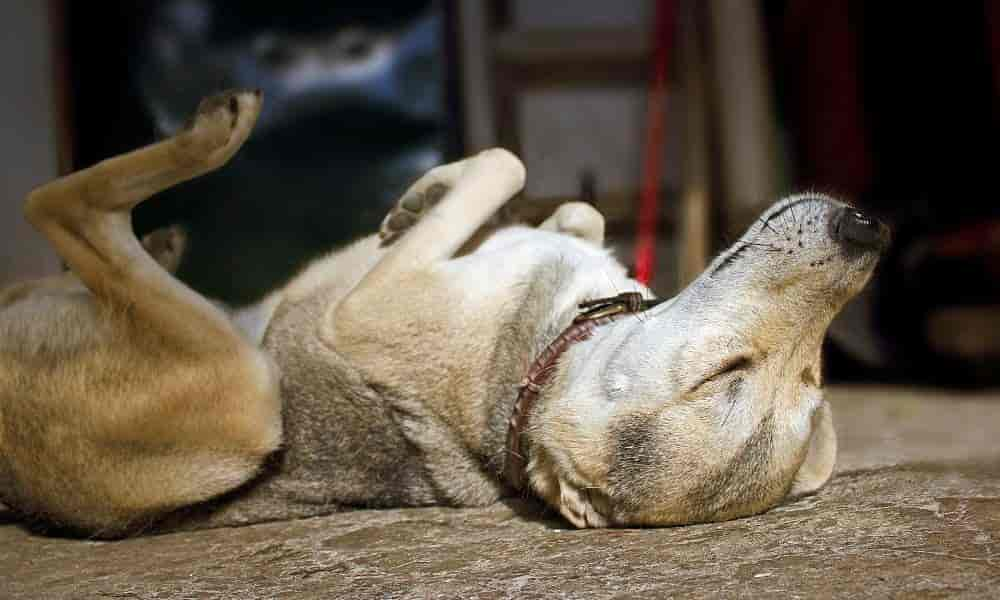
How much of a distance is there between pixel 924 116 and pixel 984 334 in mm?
1580

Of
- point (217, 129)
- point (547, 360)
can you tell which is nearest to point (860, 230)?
point (547, 360)

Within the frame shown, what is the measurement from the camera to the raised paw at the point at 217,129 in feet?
8.16

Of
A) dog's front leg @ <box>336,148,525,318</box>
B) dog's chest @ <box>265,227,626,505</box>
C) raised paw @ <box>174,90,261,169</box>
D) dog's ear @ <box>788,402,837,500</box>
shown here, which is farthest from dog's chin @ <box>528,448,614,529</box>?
raised paw @ <box>174,90,261,169</box>

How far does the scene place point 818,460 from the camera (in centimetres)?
264

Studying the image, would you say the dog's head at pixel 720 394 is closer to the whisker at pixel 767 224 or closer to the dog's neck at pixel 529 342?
the whisker at pixel 767 224

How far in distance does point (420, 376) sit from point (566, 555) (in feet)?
2.21

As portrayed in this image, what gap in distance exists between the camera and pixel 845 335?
19.1ft

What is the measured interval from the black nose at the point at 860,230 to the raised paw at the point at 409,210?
45.9 inches

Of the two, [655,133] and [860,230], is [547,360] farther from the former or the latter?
[655,133]

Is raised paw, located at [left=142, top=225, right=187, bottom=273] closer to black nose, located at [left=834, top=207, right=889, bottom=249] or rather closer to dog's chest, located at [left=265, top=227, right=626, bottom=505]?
dog's chest, located at [left=265, top=227, right=626, bottom=505]

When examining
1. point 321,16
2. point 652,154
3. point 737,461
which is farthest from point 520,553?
point 321,16

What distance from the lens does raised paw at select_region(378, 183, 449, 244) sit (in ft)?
9.99

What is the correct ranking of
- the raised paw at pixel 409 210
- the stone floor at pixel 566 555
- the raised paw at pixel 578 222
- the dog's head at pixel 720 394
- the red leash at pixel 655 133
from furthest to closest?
the red leash at pixel 655 133, the raised paw at pixel 578 222, the raised paw at pixel 409 210, the dog's head at pixel 720 394, the stone floor at pixel 566 555

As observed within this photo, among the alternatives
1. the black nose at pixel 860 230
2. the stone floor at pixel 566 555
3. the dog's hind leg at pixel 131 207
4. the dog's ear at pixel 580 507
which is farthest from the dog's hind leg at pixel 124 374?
the black nose at pixel 860 230
